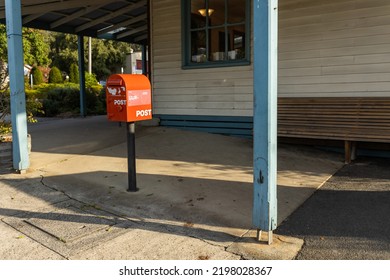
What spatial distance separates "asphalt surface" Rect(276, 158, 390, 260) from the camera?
314 cm

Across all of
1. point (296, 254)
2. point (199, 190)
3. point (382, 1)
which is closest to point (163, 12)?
point (382, 1)

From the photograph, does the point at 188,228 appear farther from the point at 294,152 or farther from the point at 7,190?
the point at 294,152

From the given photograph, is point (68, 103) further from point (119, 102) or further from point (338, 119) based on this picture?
point (119, 102)

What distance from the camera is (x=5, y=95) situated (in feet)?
21.6

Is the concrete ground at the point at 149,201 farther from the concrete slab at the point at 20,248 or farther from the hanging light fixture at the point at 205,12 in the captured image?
the hanging light fixture at the point at 205,12

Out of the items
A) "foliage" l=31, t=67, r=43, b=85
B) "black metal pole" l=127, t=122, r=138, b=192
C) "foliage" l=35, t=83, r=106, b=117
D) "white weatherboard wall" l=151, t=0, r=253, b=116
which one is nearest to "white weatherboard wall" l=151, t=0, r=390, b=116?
"white weatherboard wall" l=151, t=0, r=253, b=116

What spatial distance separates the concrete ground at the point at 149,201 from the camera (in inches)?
128

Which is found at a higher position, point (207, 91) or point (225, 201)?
point (207, 91)

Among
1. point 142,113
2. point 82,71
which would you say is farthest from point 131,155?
point 82,71

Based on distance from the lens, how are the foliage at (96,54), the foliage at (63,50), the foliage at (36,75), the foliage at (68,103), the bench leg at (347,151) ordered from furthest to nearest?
→ the foliage at (63,50) < the foliage at (96,54) < the foliage at (36,75) < the foliage at (68,103) < the bench leg at (347,151)

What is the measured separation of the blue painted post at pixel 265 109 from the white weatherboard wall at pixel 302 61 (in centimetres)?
408

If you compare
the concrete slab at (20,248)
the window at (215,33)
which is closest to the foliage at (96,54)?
the window at (215,33)

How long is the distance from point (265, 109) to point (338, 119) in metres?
3.70
